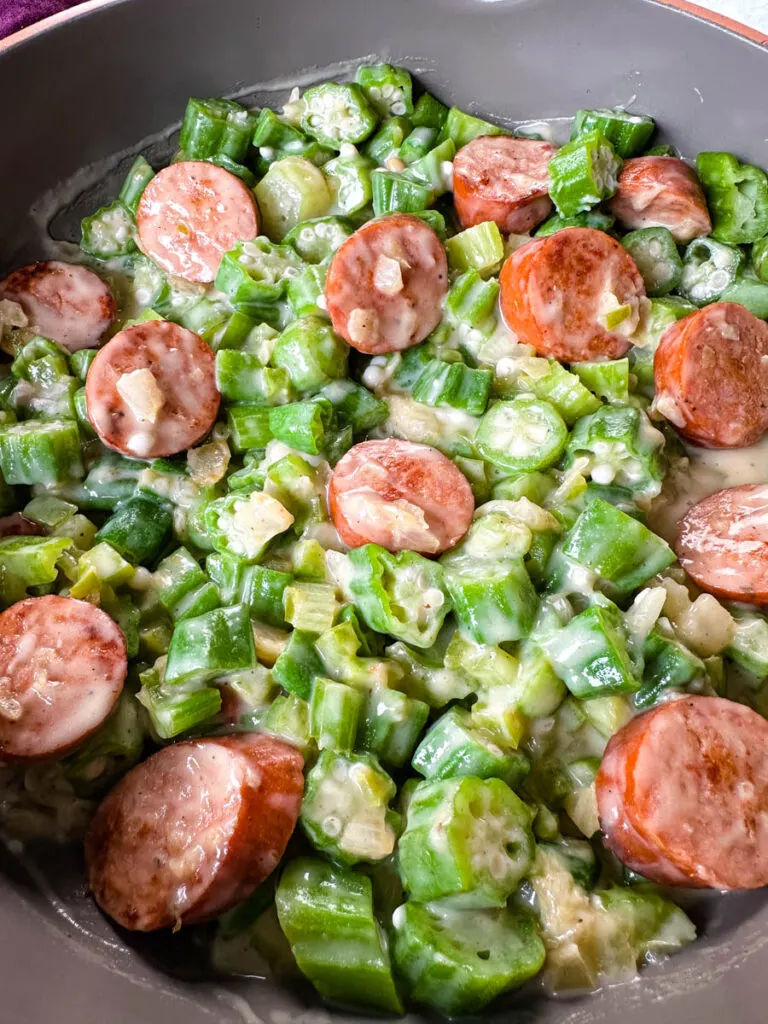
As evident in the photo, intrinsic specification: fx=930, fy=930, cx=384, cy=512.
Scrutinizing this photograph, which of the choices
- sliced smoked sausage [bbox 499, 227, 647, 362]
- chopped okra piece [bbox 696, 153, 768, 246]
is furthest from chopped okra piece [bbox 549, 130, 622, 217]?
chopped okra piece [bbox 696, 153, 768, 246]

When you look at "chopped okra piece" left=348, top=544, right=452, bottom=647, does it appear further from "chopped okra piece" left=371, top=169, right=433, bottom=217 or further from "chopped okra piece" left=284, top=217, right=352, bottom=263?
"chopped okra piece" left=371, top=169, right=433, bottom=217

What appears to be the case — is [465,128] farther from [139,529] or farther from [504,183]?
[139,529]

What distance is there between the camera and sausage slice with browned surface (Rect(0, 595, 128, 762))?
2033 millimetres

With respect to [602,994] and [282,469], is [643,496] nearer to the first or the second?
[282,469]

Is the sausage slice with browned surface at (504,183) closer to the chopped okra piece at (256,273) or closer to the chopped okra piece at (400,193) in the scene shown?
the chopped okra piece at (400,193)

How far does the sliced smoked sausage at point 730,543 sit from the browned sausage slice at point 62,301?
1809 mm

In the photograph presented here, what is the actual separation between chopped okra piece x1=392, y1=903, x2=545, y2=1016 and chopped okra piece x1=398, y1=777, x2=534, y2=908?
0.13 feet

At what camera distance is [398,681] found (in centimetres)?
219

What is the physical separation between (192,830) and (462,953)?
2.00 feet

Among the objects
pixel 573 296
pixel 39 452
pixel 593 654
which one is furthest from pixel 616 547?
pixel 39 452

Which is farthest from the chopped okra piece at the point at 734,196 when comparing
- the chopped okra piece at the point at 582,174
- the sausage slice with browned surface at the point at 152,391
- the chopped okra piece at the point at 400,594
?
the sausage slice with browned surface at the point at 152,391

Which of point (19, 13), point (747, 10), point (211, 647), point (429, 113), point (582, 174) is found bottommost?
point (211, 647)

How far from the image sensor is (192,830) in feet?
6.45

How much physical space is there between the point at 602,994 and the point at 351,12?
2831mm
